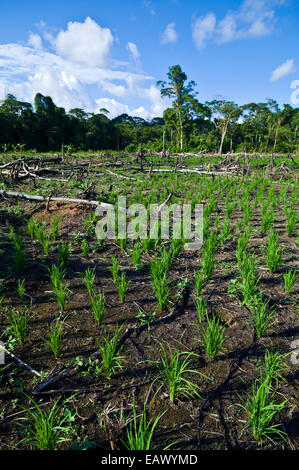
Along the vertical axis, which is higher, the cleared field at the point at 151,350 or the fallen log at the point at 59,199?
the fallen log at the point at 59,199

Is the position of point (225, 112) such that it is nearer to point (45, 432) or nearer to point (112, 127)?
point (112, 127)

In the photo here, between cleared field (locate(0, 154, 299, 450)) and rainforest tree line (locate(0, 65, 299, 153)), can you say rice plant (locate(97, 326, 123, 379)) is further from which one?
rainforest tree line (locate(0, 65, 299, 153))

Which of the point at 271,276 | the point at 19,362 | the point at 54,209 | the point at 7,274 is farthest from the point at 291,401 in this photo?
the point at 54,209

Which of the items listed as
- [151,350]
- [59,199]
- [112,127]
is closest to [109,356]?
[151,350]

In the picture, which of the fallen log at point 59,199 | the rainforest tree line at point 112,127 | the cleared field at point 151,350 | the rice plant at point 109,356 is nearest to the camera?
the cleared field at point 151,350

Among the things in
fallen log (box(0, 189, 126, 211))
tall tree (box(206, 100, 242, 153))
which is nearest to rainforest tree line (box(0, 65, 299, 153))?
tall tree (box(206, 100, 242, 153))

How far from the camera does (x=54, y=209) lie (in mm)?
5418

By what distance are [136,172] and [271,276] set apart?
10080 millimetres

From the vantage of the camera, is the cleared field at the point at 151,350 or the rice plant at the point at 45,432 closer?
the rice plant at the point at 45,432

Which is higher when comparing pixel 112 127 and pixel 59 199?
pixel 112 127

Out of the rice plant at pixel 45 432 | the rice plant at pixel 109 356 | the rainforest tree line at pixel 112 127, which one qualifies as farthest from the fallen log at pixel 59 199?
the rainforest tree line at pixel 112 127

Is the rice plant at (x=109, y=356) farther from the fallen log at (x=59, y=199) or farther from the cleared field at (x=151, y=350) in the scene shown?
the fallen log at (x=59, y=199)

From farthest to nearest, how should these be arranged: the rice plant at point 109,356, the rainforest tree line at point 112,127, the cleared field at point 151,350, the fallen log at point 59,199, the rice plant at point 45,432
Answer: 1. the rainforest tree line at point 112,127
2. the fallen log at point 59,199
3. the rice plant at point 109,356
4. the cleared field at point 151,350
5. the rice plant at point 45,432
